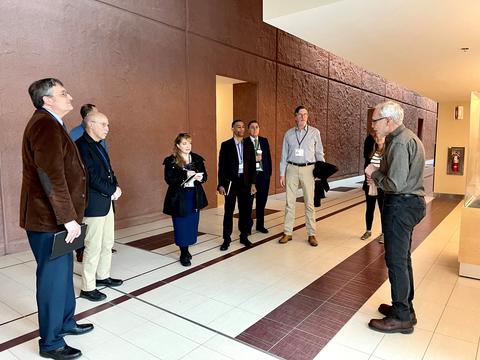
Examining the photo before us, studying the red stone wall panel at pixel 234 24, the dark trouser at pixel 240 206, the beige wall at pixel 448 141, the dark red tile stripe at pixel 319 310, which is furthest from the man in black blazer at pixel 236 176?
the beige wall at pixel 448 141

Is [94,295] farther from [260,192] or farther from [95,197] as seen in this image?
[260,192]

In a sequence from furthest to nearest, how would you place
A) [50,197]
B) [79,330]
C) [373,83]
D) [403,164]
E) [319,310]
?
[373,83]
[319,310]
[79,330]
[403,164]
[50,197]

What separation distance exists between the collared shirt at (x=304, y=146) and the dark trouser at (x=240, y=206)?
55 centimetres

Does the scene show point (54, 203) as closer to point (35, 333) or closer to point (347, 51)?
point (35, 333)

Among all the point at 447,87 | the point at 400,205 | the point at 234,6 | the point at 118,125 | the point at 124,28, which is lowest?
the point at 400,205

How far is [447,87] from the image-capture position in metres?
6.66

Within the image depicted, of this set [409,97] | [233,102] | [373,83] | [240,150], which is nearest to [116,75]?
[240,150]

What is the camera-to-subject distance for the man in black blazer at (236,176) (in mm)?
4219

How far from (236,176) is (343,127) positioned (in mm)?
7490

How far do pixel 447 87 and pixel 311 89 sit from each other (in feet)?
10.8

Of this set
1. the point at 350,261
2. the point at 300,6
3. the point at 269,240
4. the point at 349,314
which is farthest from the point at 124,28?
the point at 349,314

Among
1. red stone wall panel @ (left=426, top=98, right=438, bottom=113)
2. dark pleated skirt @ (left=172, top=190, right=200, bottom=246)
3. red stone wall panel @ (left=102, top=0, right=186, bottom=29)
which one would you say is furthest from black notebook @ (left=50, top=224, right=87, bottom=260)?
red stone wall panel @ (left=426, top=98, right=438, bottom=113)

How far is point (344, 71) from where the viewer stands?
10.8m

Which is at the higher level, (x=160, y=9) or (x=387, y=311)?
(x=160, y=9)
